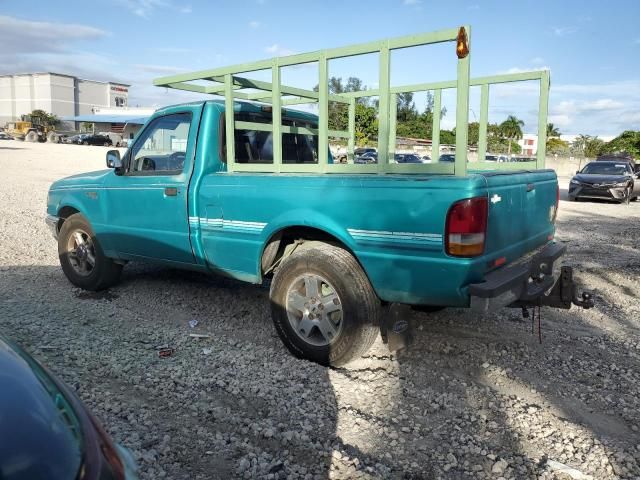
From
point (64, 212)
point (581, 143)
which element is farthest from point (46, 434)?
point (581, 143)

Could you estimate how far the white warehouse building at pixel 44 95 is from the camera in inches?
3376

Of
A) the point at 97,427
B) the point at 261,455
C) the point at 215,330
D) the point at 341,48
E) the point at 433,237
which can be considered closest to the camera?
the point at 97,427

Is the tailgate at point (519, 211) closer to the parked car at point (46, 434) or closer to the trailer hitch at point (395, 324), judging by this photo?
the trailer hitch at point (395, 324)

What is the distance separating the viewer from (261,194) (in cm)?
419

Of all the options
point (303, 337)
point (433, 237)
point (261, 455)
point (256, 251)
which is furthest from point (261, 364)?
point (433, 237)

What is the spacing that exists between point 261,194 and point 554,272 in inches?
92.6

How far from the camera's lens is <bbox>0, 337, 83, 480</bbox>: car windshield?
146 cm

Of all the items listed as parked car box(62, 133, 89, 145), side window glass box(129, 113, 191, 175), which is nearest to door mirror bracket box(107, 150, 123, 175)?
side window glass box(129, 113, 191, 175)

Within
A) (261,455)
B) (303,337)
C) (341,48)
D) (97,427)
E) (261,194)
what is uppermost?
(341,48)

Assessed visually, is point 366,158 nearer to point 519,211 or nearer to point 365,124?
point 365,124

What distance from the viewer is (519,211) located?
3889 millimetres

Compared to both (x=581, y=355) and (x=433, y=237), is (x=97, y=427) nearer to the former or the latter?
(x=433, y=237)

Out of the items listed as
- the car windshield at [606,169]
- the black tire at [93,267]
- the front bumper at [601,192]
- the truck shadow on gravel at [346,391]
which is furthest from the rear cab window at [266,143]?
the car windshield at [606,169]

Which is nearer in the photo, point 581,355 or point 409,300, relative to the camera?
point 409,300
